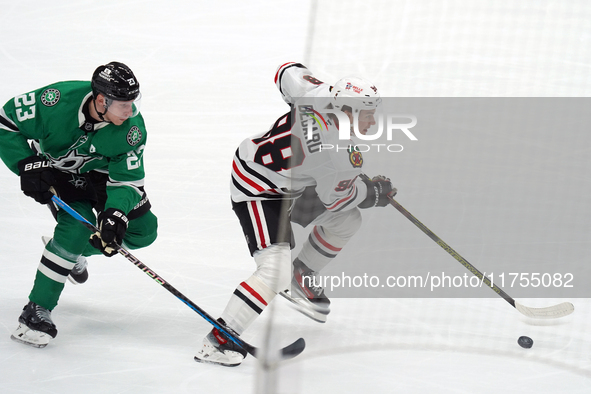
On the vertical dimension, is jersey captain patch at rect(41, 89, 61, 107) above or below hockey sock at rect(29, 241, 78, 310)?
above

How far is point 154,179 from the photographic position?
409 cm

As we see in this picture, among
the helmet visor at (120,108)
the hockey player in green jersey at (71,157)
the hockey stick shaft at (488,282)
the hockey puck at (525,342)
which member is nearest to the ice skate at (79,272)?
the hockey player in green jersey at (71,157)

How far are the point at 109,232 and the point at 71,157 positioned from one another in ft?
1.36

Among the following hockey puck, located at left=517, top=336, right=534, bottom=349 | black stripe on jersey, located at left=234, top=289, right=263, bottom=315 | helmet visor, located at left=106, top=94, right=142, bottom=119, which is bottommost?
black stripe on jersey, located at left=234, top=289, right=263, bottom=315

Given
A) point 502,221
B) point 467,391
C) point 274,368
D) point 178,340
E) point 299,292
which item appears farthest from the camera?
point 299,292

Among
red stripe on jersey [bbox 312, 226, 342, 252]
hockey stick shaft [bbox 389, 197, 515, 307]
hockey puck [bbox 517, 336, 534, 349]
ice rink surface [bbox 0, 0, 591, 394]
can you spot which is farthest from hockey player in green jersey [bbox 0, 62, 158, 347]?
hockey puck [bbox 517, 336, 534, 349]

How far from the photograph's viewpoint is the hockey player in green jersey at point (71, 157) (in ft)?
8.03

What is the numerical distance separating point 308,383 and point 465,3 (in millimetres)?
1416

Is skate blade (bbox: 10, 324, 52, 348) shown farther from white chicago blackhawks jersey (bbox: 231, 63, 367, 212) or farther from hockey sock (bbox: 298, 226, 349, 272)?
hockey sock (bbox: 298, 226, 349, 272)

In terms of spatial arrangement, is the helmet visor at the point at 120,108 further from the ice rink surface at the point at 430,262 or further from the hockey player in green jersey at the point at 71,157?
the ice rink surface at the point at 430,262

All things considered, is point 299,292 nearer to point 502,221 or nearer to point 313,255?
point 313,255

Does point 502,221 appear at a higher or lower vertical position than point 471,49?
lower

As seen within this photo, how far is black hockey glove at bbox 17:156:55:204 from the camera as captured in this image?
7.95 feet

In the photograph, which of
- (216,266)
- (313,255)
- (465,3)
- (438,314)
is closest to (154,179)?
(216,266)
